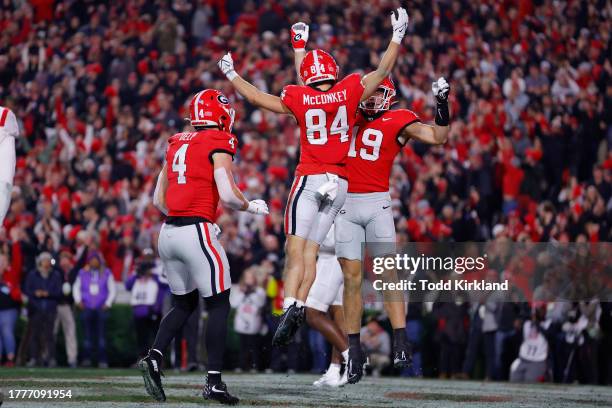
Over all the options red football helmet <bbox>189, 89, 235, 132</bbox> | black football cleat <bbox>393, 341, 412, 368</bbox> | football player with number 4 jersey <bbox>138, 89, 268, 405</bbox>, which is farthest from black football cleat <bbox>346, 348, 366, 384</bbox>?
red football helmet <bbox>189, 89, 235, 132</bbox>

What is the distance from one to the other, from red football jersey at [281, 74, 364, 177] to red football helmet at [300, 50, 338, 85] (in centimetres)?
8

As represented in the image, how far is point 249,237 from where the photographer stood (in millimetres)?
18969

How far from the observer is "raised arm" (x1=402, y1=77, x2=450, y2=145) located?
32.9 feet

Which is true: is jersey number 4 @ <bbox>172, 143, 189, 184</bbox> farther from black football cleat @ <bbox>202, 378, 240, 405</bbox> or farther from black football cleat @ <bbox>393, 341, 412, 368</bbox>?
black football cleat @ <bbox>393, 341, 412, 368</bbox>

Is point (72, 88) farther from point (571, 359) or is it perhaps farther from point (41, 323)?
point (571, 359)

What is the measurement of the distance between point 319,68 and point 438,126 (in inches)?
44.4

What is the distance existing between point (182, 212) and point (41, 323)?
887 centimetres

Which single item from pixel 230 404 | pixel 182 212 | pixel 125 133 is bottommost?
pixel 230 404

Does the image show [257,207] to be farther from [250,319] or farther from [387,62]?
[250,319]

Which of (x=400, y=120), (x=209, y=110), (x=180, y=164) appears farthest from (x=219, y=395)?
(x=400, y=120)

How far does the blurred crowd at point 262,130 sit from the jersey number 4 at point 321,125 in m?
6.77

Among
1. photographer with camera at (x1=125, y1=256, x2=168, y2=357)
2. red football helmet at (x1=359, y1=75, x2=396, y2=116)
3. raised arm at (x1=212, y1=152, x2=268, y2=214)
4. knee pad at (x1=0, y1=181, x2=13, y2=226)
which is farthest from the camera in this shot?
photographer with camera at (x1=125, y1=256, x2=168, y2=357)

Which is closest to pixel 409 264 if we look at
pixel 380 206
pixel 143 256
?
pixel 143 256

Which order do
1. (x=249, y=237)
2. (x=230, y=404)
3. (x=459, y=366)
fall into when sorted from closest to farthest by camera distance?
(x=230, y=404), (x=459, y=366), (x=249, y=237)
